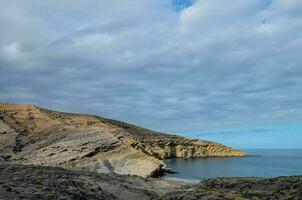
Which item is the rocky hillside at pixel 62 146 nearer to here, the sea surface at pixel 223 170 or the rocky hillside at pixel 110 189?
the sea surface at pixel 223 170

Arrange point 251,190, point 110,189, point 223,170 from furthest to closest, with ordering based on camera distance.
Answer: point 223,170
point 110,189
point 251,190

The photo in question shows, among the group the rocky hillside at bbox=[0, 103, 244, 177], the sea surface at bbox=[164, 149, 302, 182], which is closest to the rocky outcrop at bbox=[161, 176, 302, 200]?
the sea surface at bbox=[164, 149, 302, 182]

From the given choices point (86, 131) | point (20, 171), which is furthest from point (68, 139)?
point (20, 171)

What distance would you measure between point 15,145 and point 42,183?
42.2 m

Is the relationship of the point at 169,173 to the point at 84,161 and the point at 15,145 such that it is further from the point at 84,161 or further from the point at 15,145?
the point at 15,145

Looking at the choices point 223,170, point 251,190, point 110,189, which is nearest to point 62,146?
point 223,170

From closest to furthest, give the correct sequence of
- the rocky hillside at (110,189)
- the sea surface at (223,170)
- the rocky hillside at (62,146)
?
the rocky hillside at (110,189) < the rocky hillside at (62,146) < the sea surface at (223,170)

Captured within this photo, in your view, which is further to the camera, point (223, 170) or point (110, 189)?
point (223, 170)

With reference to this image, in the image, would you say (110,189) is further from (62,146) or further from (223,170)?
(223,170)

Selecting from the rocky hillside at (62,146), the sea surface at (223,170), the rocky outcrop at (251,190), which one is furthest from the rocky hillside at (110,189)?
the sea surface at (223,170)

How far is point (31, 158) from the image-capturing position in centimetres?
7062

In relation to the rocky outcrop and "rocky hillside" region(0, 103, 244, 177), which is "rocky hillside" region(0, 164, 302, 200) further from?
"rocky hillside" region(0, 103, 244, 177)

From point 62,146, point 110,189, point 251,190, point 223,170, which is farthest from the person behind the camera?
point 223,170

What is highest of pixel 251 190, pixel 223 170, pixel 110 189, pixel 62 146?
pixel 62 146
